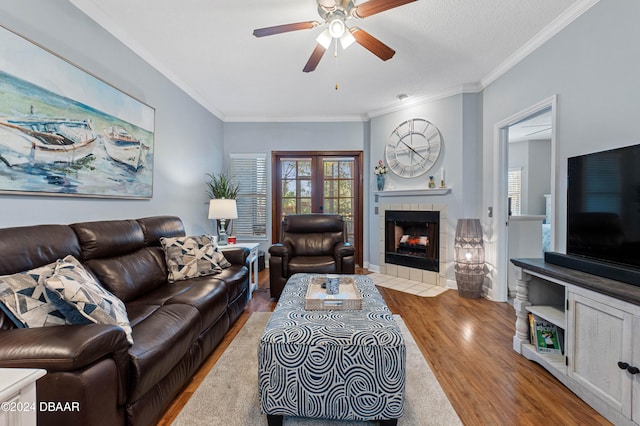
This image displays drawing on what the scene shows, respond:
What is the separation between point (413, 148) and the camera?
13.2ft

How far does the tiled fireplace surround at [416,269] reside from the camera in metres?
3.72

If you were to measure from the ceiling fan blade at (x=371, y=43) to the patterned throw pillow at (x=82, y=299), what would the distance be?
7.60 ft

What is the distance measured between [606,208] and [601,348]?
85cm

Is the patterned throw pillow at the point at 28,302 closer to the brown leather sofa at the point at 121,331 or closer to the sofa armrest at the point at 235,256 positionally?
the brown leather sofa at the point at 121,331

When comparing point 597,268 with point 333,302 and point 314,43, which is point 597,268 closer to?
point 333,302

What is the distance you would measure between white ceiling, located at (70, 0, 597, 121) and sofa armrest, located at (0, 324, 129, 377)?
7.52ft

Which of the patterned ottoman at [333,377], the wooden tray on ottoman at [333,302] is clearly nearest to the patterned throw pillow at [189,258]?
the wooden tray on ottoman at [333,302]

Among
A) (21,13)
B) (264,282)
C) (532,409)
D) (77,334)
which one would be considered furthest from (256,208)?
(532,409)

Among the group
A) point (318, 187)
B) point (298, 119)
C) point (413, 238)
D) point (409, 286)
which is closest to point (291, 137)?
point (298, 119)

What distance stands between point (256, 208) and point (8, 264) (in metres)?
3.51

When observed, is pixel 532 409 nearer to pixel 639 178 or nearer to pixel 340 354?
pixel 340 354

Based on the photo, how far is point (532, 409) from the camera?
1524mm

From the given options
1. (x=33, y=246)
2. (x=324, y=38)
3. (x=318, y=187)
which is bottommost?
(x=33, y=246)

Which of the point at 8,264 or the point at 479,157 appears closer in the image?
the point at 8,264
